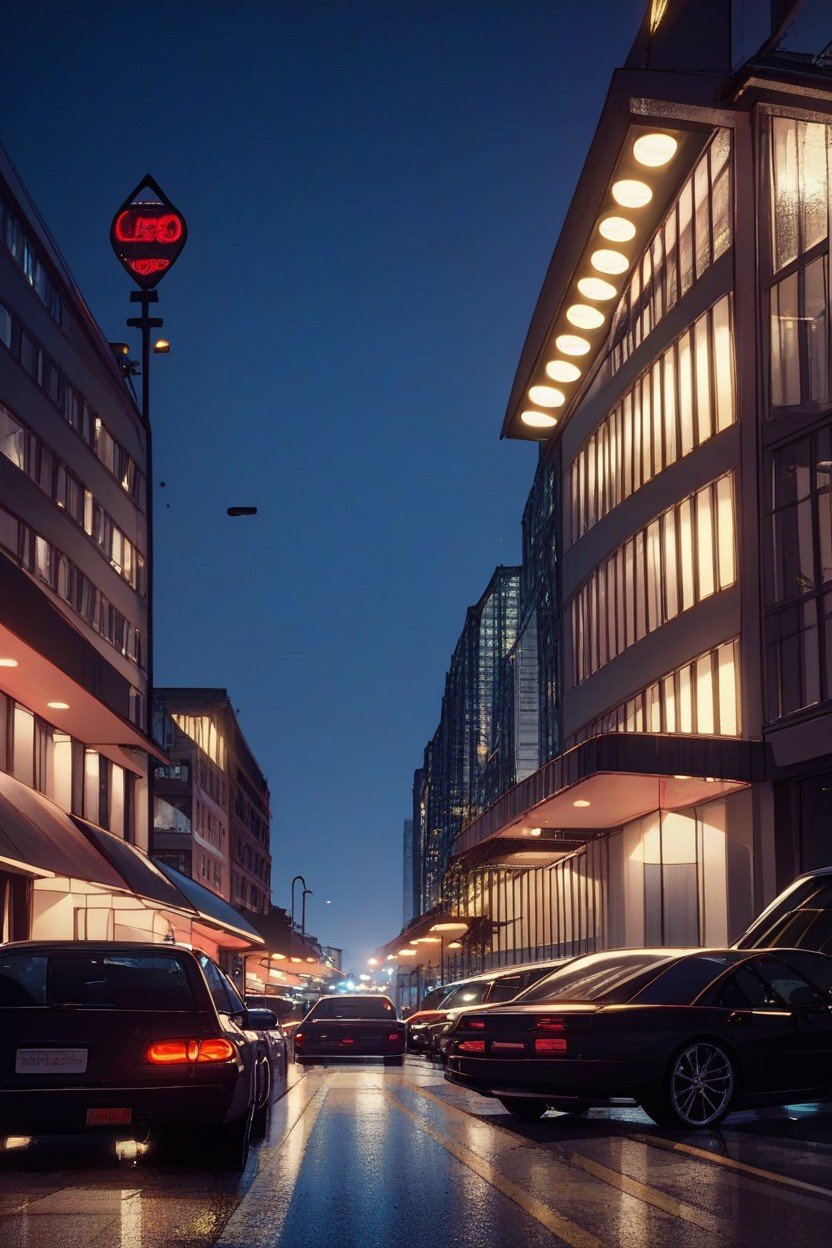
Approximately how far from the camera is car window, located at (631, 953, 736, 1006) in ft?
44.2

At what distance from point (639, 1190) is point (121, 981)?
3.55 metres

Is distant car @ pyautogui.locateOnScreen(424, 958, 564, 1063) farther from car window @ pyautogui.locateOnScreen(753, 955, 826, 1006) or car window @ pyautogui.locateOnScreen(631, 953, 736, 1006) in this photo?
car window @ pyautogui.locateOnScreen(631, 953, 736, 1006)

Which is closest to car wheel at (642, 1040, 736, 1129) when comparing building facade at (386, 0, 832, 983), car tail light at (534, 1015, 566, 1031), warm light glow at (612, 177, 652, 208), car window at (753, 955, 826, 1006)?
car tail light at (534, 1015, 566, 1031)

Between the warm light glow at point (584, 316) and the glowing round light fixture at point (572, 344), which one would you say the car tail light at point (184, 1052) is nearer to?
the warm light glow at point (584, 316)

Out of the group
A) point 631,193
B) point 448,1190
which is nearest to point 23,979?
point 448,1190

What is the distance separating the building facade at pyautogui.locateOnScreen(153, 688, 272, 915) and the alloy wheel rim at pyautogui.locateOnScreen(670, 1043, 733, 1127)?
52.7 m

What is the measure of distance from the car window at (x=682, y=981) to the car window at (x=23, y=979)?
512 centimetres

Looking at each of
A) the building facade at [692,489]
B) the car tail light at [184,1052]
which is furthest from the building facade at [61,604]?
the car tail light at [184,1052]

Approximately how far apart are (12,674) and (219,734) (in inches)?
→ 2916

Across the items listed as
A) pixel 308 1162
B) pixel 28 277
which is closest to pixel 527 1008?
pixel 308 1162

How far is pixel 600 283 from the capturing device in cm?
4353

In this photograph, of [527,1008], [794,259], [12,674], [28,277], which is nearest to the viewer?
[527,1008]

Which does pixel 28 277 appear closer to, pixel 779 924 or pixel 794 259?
pixel 794 259

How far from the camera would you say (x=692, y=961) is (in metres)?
14.0
